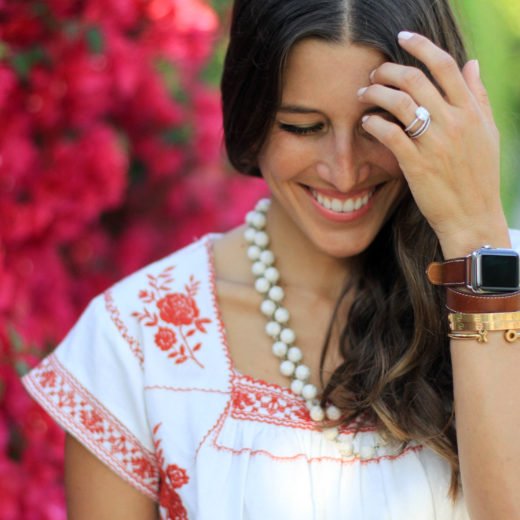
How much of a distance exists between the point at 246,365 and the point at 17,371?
3.05 feet

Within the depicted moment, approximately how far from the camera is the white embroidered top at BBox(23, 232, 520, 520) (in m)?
2.27

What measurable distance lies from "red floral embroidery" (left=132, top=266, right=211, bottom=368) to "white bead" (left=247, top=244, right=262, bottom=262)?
5.3 inches

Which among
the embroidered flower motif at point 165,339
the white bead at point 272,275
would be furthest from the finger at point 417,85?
the embroidered flower motif at point 165,339

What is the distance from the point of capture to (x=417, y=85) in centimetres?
211

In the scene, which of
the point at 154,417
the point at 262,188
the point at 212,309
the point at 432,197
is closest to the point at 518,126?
the point at 432,197

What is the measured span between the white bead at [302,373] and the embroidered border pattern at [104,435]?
333 mm

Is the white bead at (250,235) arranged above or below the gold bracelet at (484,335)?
above

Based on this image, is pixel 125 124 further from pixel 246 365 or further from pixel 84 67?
pixel 246 365

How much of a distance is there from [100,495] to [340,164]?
2.71 ft

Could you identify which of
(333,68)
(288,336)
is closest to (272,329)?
(288,336)

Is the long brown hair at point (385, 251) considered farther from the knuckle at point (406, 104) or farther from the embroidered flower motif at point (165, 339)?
the embroidered flower motif at point (165, 339)

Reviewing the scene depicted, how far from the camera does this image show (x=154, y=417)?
7.89 ft

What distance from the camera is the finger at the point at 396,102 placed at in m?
2.10

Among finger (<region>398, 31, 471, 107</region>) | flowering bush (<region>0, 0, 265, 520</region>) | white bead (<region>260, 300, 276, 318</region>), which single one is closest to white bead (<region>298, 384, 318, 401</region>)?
white bead (<region>260, 300, 276, 318</region>)
